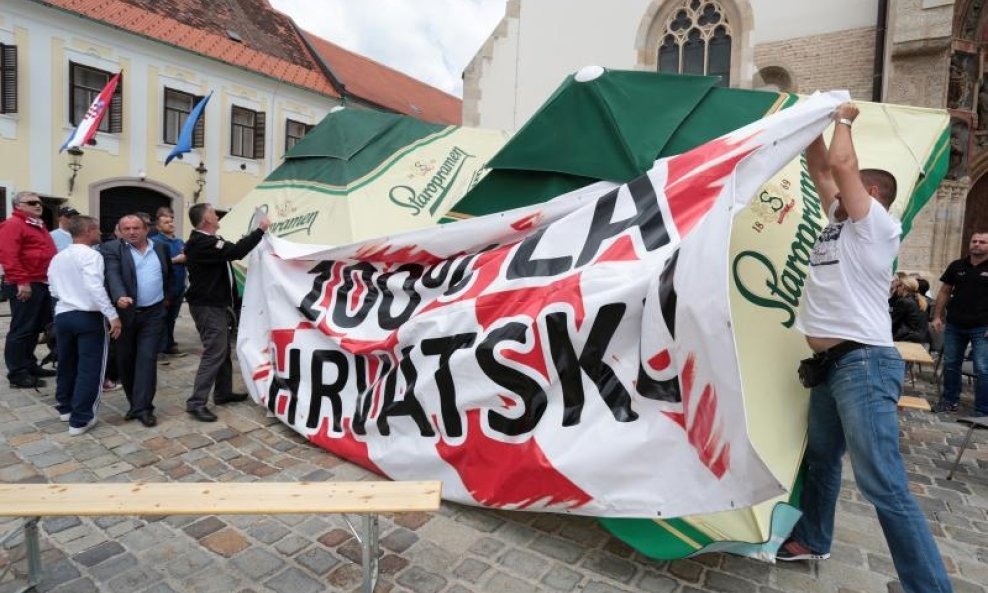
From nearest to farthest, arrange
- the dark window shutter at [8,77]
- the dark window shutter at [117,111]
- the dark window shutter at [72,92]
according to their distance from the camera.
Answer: the dark window shutter at [8,77] → the dark window shutter at [72,92] → the dark window shutter at [117,111]

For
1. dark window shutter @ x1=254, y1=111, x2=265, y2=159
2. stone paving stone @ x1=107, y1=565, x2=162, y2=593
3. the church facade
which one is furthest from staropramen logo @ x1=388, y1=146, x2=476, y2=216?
dark window shutter @ x1=254, y1=111, x2=265, y2=159

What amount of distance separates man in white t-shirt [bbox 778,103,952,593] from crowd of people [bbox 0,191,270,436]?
4227mm

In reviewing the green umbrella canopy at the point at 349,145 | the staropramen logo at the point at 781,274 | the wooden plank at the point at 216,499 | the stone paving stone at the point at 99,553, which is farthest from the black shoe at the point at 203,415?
the staropramen logo at the point at 781,274

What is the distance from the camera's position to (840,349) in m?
2.43

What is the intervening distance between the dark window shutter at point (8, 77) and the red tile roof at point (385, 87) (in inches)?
415

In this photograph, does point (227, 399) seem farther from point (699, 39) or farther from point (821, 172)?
point (699, 39)

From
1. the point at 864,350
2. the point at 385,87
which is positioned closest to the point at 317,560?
the point at 864,350

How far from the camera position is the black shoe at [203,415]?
4.80 metres

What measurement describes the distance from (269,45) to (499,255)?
21502mm

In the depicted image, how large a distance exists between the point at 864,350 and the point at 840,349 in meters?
0.09

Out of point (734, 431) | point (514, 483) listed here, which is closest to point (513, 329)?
point (514, 483)

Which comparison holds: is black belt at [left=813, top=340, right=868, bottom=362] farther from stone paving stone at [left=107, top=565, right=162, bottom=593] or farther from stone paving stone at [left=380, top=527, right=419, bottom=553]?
stone paving stone at [left=107, top=565, right=162, bottom=593]

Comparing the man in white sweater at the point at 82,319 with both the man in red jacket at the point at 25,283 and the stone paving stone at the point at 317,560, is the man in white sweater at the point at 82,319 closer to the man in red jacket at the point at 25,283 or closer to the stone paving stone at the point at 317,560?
the man in red jacket at the point at 25,283

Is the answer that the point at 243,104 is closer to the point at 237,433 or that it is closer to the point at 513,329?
the point at 237,433
